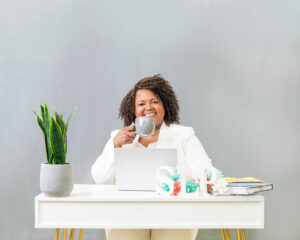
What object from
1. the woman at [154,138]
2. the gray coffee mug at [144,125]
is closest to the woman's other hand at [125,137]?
the woman at [154,138]

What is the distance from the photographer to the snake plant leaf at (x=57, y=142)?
163cm

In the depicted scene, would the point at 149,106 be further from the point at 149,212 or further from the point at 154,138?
the point at 149,212

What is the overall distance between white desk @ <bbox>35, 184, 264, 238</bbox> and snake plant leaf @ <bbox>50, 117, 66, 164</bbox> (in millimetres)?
191

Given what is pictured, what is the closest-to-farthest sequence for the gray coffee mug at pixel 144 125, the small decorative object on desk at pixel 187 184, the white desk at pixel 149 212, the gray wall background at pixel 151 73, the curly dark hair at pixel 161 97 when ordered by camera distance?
the white desk at pixel 149 212
the small decorative object on desk at pixel 187 184
the gray coffee mug at pixel 144 125
the curly dark hair at pixel 161 97
the gray wall background at pixel 151 73

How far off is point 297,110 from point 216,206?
193cm

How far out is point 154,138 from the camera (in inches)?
105

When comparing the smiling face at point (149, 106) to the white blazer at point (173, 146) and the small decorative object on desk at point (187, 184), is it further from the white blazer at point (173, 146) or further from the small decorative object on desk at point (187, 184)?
the small decorative object on desk at point (187, 184)

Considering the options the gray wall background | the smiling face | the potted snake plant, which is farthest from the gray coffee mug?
the gray wall background

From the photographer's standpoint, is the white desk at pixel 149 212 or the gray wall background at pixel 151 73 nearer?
the white desk at pixel 149 212

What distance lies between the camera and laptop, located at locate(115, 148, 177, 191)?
1767 mm

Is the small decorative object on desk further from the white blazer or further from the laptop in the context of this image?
the white blazer

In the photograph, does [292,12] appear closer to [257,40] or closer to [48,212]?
[257,40]

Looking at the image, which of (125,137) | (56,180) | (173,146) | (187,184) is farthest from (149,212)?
(173,146)

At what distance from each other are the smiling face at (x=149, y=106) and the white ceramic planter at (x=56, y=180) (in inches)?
43.1
